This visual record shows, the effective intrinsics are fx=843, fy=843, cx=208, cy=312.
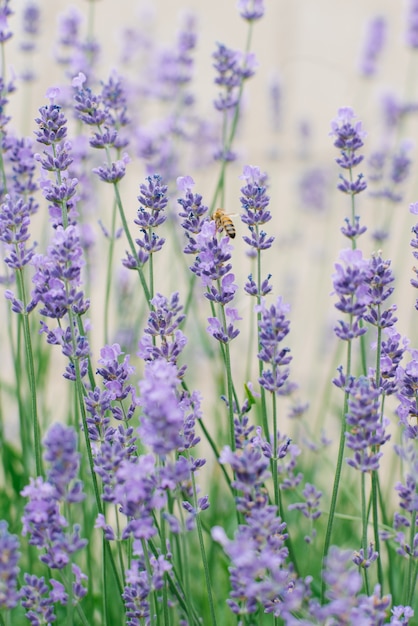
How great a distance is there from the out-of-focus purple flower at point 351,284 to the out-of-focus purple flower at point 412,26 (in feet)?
4.39

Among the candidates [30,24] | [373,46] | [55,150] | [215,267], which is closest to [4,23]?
[55,150]

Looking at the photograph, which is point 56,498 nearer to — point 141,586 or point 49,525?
point 49,525

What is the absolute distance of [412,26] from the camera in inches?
82.6

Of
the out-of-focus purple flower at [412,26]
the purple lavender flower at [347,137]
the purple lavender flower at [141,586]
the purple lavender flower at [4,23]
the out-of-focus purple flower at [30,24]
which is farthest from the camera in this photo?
the out-of-focus purple flower at [412,26]

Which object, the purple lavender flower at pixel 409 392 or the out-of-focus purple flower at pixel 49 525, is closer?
the out-of-focus purple flower at pixel 49 525

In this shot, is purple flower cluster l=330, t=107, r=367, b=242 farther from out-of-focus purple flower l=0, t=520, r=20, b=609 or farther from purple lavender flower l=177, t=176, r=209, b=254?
out-of-focus purple flower l=0, t=520, r=20, b=609

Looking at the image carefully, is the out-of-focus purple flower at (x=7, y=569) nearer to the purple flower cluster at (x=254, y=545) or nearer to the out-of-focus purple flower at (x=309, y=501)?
the purple flower cluster at (x=254, y=545)

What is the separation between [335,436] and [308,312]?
Result: 866 millimetres

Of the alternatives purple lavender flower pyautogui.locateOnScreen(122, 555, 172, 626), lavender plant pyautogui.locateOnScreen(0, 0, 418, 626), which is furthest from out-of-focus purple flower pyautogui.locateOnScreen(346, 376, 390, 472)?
purple lavender flower pyautogui.locateOnScreen(122, 555, 172, 626)

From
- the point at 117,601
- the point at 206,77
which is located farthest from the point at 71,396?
the point at 206,77

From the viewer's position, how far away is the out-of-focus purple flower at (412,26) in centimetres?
208

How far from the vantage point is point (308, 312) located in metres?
3.72

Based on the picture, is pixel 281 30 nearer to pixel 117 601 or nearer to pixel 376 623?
pixel 117 601

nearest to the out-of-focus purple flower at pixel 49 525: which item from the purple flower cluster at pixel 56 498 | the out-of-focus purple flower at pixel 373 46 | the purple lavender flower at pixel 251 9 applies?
the purple flower cluster at pixel 56 498
